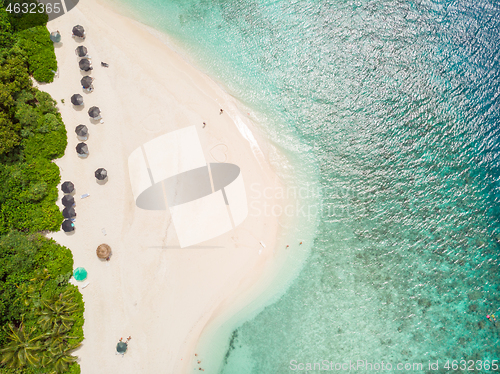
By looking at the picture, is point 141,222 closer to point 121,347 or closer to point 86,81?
point 121,347

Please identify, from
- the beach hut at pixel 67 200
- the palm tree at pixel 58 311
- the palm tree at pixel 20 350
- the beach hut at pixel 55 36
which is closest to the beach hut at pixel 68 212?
the beach hut at pixel 67 200

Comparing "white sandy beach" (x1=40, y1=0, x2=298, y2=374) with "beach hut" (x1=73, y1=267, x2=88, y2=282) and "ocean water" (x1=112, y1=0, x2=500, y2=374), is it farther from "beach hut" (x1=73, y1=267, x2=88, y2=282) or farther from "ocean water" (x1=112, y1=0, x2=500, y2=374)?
"ocean water" (x1=112, y1=0, x2=500, y2=374)

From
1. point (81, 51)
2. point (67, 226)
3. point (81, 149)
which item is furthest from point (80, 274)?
point (81, 51)

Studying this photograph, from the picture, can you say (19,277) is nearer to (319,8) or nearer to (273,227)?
(273,227)

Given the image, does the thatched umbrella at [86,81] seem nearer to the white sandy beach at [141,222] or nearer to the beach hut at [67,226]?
the white sandy beach at [141,222]

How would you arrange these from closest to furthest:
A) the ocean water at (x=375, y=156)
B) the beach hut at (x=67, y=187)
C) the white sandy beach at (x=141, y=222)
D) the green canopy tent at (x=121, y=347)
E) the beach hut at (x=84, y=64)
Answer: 1. the green canopy tent at (x=121, y=347)
2. the beach hut at (x=67, y=187)
3. the white sandy beach at (x=141, y=222)
4. the beach hut at (x=84, y=64)
5. the ocean water at (x=375, y=156)

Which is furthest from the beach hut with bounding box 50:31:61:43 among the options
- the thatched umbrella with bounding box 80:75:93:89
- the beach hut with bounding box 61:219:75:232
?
the beach hut with bounding box 61:219:75:232
